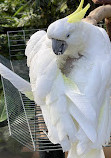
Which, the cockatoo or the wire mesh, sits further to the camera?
the wire mesh

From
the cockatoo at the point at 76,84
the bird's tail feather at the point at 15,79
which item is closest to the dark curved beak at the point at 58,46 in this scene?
Answer: the cockatoo at the point at 76,84

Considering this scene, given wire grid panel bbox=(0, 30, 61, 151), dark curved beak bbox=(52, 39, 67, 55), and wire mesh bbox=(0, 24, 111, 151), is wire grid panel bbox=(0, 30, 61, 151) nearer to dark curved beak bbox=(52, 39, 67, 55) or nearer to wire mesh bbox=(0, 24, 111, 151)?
wire mesh bbox=(0, 24, 111, 151)

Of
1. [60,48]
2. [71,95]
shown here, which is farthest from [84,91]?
[60,48]

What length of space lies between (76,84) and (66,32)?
0.18 m

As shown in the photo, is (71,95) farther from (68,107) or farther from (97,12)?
(97,12)

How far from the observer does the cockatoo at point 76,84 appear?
2.96ft

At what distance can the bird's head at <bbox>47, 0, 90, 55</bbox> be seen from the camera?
0.91 m

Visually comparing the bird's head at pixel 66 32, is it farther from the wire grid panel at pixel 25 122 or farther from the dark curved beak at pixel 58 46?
the wire grid panel at pixel 25 122

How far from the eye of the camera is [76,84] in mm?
949

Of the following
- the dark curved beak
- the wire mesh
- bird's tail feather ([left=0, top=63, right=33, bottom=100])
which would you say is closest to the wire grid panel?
the wire mesh

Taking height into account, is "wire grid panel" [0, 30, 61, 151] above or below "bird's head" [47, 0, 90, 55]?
below

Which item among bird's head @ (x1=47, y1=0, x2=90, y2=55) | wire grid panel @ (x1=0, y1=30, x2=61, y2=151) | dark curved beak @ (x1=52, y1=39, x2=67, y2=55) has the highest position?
bird's head @ (x1=47, y1=0, x2=90, y2=55)

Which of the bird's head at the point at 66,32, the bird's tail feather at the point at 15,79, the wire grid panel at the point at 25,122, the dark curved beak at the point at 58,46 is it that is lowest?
the wire grid panel at the point at 25,122

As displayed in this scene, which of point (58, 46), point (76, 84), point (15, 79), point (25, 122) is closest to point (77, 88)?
point (76, 84)
